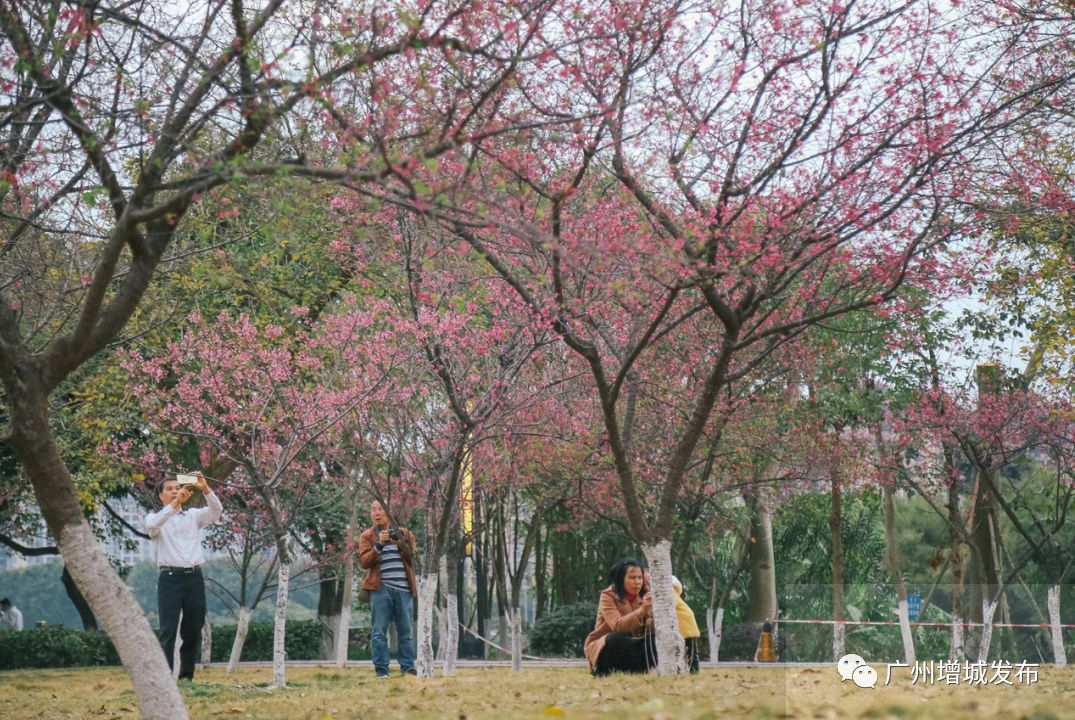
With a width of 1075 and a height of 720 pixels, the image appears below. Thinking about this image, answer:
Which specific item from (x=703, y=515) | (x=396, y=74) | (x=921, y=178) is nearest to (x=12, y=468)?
(x=703, y=515)

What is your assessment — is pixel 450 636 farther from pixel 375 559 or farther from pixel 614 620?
pixel 614 620

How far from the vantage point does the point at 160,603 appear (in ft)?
36.1

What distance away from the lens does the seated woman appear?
37.8 ft

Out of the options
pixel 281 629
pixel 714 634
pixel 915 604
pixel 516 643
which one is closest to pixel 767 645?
pixel 714 634

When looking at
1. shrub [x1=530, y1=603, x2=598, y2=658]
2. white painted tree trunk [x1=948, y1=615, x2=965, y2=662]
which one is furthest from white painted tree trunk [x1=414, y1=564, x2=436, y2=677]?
shrub [x1=530, y1=603, x2=598, y2=658]

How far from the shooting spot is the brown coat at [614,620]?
1152 cm

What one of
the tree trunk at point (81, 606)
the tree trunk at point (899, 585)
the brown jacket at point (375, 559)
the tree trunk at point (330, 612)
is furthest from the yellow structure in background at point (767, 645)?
the tree trunk at point (81, 606)

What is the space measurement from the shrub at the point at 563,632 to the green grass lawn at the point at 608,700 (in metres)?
14.5

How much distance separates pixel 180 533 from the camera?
11.2 m

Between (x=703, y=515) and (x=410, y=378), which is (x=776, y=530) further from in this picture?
(x=410, y=378)

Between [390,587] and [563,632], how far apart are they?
45.3ft

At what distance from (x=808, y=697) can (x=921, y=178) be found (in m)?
5.23

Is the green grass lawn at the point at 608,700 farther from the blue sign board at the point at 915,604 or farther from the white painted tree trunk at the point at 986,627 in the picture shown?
the blue sign board at the point at 915,604

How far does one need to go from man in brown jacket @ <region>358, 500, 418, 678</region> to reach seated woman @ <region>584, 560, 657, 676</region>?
2.46m
